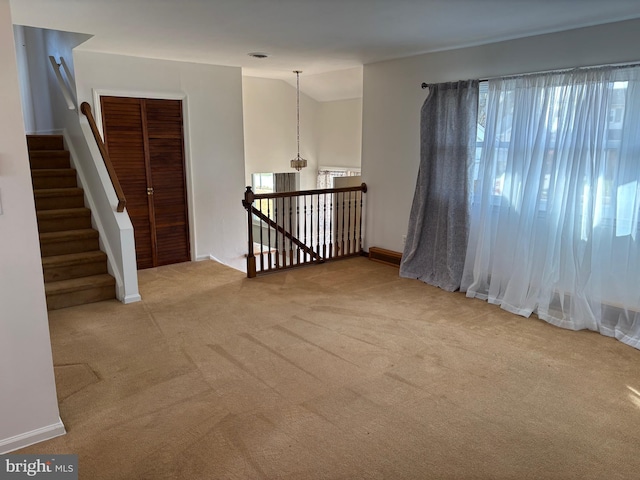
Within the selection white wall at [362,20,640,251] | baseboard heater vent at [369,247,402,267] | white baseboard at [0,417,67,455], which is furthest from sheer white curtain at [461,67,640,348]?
white baseboard at [0,417,67,455]

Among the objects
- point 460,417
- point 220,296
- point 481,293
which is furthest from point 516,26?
point 220,296

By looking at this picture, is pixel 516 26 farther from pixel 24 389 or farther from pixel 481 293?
pixel 24 389

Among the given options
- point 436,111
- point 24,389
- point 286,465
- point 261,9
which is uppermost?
point 261,9

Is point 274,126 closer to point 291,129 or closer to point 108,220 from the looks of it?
point 291,129

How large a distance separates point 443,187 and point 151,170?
135 inches

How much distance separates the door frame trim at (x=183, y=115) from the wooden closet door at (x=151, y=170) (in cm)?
5

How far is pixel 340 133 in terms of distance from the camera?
27.2 ft

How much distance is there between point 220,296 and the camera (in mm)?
4336

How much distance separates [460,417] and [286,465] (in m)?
0.99

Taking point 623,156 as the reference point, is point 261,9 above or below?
above

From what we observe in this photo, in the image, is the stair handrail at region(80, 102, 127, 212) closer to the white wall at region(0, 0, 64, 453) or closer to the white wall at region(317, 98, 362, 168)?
the white wall at region(0, 0, 64, 453)

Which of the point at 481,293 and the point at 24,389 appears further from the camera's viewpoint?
the point at 481,293

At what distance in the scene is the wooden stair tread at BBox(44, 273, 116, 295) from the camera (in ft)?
13.0

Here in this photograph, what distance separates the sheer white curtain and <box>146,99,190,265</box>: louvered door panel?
11.8 ft
